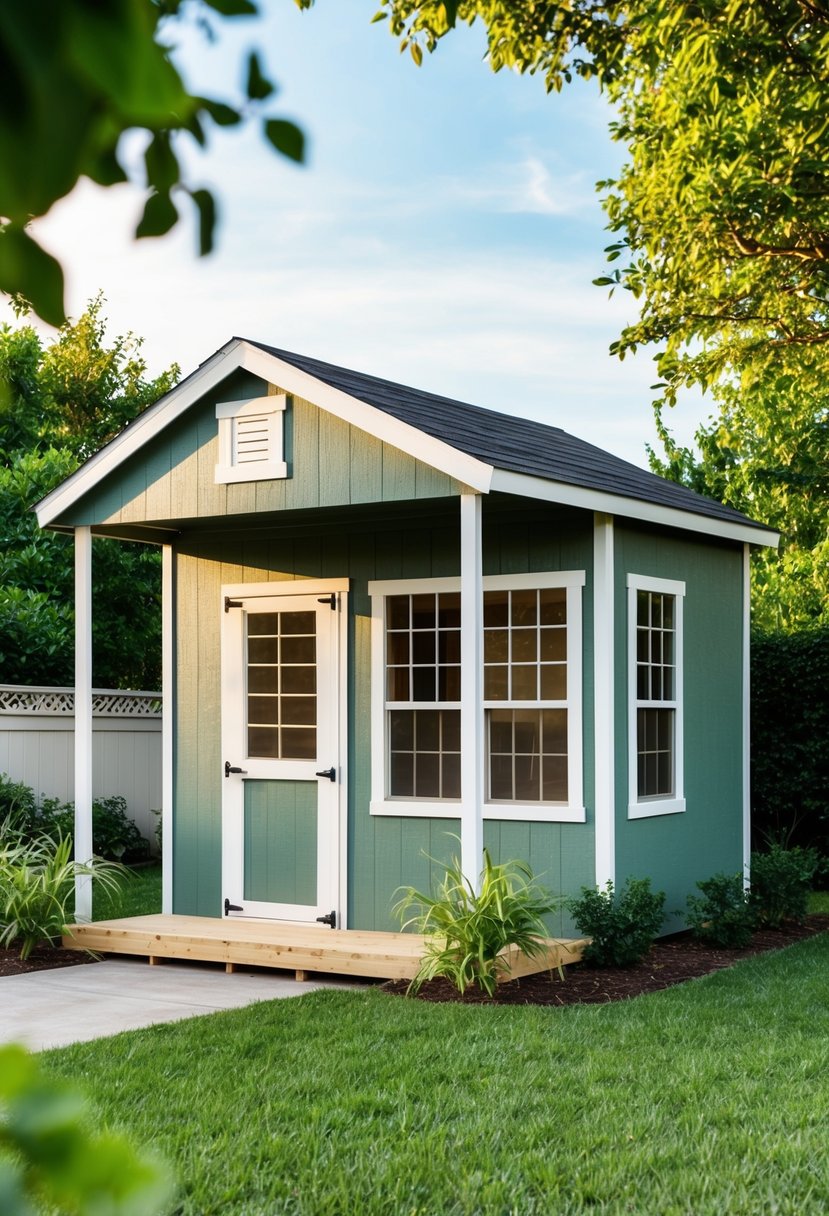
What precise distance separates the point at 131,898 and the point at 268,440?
4.61 m

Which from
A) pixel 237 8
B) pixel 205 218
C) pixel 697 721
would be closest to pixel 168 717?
pixel 697 721

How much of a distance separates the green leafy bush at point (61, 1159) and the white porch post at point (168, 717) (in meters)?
9.50

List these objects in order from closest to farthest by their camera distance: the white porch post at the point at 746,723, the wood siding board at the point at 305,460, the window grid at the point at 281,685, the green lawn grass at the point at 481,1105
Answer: the green lawn grass at the point at 481,1105 → the wood siding board at the point at 305,460 → the window grid at the point at 281,685 → the white porch post at the point at 746,723

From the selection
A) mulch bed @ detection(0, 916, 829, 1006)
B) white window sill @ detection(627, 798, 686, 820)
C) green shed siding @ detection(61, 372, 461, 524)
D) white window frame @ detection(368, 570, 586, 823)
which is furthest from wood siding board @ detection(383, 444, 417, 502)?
mulch bed @ detection(0, 916, 829, 1006)

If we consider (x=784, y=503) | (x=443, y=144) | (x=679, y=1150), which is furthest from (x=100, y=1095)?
(x=784, y=503)

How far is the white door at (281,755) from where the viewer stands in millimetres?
9359

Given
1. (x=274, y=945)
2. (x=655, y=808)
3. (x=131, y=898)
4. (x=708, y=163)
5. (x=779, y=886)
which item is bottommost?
(x=131, y=898)

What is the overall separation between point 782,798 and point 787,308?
4.49 m

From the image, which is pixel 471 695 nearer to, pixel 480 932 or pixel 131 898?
pixel 480 932

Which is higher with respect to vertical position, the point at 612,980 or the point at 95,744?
the point at 95,744

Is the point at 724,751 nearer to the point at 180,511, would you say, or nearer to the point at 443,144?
the point at 180,511

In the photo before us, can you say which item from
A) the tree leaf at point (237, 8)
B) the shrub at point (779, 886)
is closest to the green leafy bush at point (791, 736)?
the shrub at point (779, 886)

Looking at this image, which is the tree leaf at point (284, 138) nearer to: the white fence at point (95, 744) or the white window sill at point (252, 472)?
the white window sill at point (252, 472)

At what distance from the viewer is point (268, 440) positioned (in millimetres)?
8531
